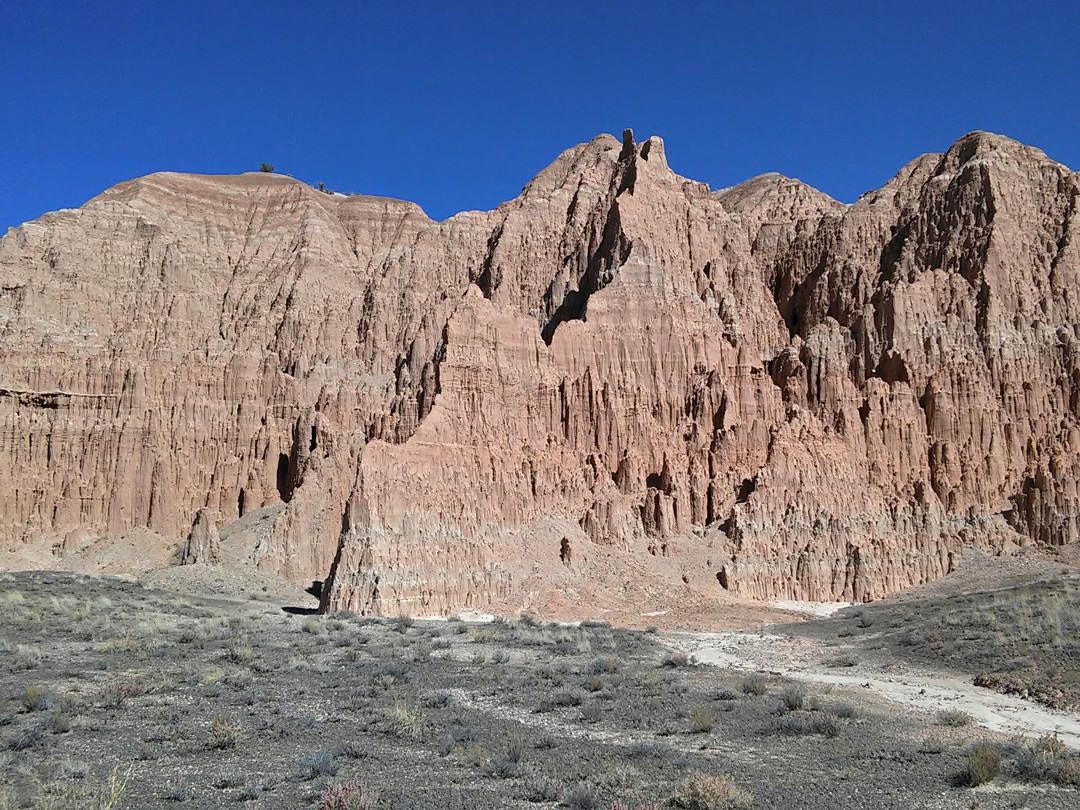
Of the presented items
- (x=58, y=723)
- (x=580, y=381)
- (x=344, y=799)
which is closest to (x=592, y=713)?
(x=344, y=799)

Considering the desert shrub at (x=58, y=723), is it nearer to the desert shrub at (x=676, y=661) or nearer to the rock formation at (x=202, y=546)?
the desert shrub at (x=676, y=661)

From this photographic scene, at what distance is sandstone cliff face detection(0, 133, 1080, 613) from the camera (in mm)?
47719

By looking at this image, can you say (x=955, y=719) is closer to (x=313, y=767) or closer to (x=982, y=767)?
(x=982, y=767)

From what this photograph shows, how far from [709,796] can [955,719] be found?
849 cm

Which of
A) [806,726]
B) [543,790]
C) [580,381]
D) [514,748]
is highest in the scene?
[580,381]

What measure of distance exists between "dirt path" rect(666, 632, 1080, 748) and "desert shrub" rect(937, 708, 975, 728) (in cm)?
25

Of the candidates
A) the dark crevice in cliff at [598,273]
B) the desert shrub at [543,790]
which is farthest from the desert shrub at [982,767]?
the dark crevice in cliff at [598,273]

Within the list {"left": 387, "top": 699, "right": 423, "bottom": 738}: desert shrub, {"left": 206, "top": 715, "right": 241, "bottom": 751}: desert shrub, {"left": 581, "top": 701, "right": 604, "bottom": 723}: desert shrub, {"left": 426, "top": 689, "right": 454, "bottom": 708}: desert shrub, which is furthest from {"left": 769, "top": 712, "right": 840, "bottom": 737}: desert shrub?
{"left": 206, "top": 715, "right": 241, "bottom": 751}: desert shrub

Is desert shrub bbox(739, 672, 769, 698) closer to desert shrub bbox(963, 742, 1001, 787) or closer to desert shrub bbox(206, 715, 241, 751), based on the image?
desert shrub bbox(963, 742, 1001, 787)

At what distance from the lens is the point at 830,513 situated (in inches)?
1938

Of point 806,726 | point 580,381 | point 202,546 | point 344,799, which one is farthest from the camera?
point 202,546

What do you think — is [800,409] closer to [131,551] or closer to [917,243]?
[917,243]

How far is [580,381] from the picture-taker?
55.8 meters

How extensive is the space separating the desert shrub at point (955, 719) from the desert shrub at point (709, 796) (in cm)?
757
